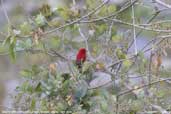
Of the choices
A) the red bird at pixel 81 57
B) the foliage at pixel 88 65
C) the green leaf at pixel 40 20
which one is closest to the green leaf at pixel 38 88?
the foliage at pixel 88 65

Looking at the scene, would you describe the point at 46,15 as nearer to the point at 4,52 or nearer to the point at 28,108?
the point at 4,52

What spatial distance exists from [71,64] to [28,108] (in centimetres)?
25

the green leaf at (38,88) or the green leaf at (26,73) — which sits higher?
the green leaf at (26,73)

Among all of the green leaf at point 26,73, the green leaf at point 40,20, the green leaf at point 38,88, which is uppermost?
the green leaf at point 40,20

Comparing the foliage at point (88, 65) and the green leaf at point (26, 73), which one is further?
the green leaf at point (26, 73)

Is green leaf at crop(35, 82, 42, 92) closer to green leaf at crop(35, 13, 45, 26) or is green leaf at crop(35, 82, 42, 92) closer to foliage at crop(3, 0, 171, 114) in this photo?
foliage at crop(3, 0, 171, 114)

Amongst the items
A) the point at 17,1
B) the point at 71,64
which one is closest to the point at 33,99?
the point at 71,64

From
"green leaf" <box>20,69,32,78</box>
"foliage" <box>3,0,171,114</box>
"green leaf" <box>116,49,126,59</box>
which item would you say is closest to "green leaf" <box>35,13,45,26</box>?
"foliage" <box>3,0,171,114</box>

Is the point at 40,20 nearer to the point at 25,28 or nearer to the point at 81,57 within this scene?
the point at 25,28

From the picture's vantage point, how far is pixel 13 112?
1.77 m

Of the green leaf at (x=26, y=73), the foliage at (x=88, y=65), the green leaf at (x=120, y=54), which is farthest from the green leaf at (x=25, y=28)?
the green leaf at (x=120, y=54)

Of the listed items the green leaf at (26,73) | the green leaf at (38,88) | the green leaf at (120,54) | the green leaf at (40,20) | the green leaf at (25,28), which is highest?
the green leaf at (40,20)

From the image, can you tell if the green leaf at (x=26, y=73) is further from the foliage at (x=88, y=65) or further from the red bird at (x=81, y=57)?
the red bird at (x=81, y=57)

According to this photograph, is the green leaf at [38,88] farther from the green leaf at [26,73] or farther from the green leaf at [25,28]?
the green leaf at [25,28]
